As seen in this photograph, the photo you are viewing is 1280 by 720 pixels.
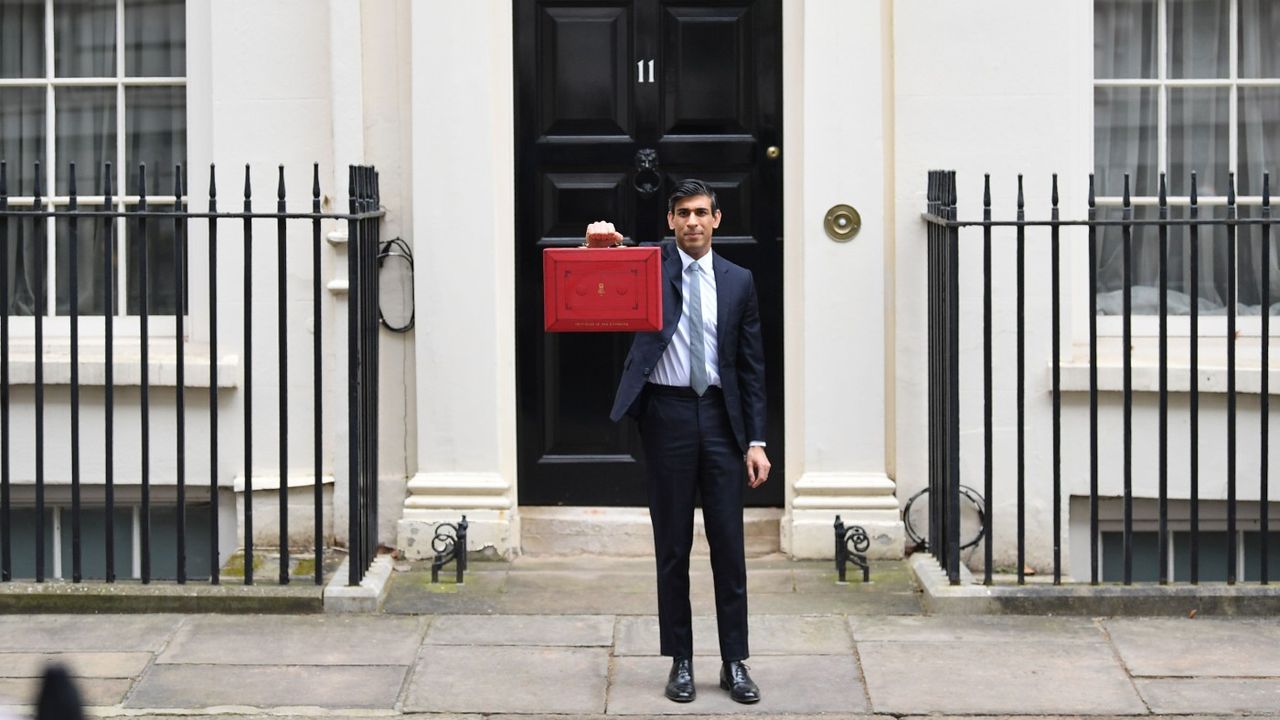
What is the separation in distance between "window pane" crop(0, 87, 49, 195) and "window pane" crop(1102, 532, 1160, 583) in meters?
5.00

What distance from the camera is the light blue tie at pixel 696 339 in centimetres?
581

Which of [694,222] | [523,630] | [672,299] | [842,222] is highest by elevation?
[842,222]

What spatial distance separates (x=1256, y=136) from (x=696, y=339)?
338 cm

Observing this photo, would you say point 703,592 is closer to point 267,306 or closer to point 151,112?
point 267,306

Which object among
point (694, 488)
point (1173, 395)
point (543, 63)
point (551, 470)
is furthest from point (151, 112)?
point (1173, 395)

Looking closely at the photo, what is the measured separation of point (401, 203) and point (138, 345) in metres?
1.34

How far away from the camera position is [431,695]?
19.6ft

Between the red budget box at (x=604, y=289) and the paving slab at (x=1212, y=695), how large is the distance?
6.66ft

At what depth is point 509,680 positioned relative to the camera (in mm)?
6148

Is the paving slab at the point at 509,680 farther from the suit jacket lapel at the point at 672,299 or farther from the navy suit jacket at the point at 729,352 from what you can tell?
the suit jacket lapel at the point at 672,299

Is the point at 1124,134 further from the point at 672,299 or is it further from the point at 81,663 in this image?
the point at 81,663

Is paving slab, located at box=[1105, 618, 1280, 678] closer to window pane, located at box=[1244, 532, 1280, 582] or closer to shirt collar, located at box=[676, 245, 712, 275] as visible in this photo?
window pane, located at box=[1244, 532, 1280, 582]

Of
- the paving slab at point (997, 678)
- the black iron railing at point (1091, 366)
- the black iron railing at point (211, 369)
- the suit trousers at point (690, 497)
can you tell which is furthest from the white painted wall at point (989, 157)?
the black iron railing at point (211, 369)

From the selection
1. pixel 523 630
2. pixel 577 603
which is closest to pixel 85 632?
pixel 523 630
